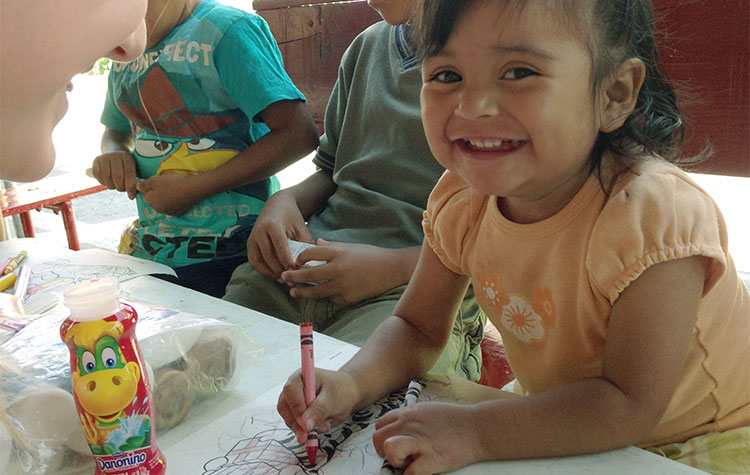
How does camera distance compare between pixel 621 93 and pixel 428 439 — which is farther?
pixel 621 93

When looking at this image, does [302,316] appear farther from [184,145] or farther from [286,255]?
[184,145]

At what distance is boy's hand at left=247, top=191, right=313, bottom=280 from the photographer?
3.91ft

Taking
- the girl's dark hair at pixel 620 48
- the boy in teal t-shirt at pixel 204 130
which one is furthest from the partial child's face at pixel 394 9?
the girl's dark hair at pixel 620 48

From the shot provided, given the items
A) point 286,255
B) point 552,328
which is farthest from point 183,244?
point 552,328

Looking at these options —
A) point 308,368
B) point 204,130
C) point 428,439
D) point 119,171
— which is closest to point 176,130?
point 204,130

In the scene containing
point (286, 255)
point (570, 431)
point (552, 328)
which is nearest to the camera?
point (570, 431)

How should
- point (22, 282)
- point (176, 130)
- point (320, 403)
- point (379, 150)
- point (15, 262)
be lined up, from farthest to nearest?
point (176, 130) < point (379, 150) < point (15, 262) < point (22, 282) < point (320, 403)

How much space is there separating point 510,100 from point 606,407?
0.32 m

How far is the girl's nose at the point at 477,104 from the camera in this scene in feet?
2.20

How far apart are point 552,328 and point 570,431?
0.17 m

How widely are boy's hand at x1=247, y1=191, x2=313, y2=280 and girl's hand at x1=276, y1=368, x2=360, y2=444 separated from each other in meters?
0.49

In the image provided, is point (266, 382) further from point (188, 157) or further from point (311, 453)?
point (188, 157)

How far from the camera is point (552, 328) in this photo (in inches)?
30.3

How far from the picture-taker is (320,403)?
665 mm
